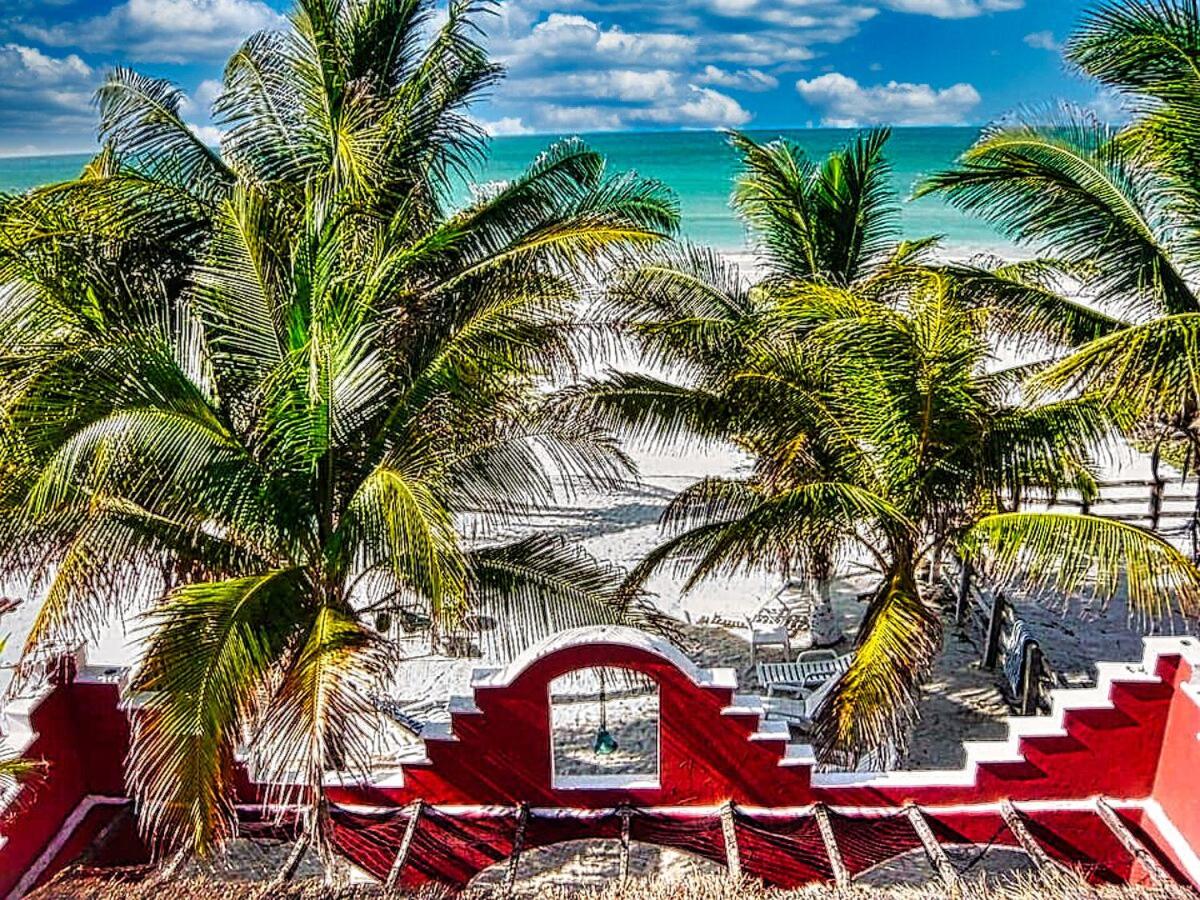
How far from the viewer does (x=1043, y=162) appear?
10148mm

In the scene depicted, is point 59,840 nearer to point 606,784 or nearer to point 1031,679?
point 606,784

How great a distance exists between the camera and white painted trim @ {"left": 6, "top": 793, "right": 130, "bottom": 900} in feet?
24.7

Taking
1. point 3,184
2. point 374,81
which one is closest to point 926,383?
point 374,81

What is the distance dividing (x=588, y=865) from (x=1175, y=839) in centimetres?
507

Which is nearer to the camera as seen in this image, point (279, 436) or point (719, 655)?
point (279, 436)

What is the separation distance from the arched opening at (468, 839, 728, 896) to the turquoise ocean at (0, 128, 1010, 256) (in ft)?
24.5

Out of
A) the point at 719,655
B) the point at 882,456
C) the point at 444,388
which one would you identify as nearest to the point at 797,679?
the point at 719,655

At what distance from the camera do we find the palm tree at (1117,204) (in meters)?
8.66

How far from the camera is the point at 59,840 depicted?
802 centimetres

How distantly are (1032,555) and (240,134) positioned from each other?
9.54 metres

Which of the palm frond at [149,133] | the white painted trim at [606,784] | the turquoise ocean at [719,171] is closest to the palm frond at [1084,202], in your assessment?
the turquoise ocean at [719,171]

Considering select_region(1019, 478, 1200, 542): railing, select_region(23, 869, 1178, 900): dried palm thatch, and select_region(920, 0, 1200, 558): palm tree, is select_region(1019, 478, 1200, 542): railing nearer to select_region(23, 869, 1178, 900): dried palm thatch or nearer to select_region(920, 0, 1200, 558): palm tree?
select_region(920, 0, 1200, 558): palm tree

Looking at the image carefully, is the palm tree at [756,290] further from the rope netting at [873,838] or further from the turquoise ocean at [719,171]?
the rope netting at [873,838]

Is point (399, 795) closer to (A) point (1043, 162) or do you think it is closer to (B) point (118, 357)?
(B) point (118, 357)
